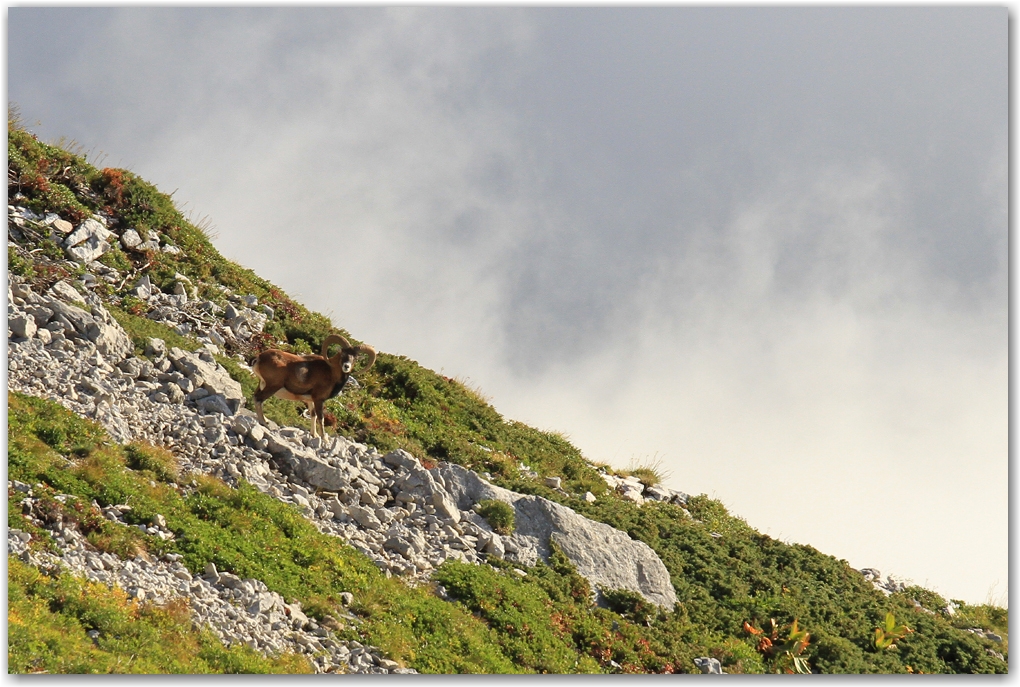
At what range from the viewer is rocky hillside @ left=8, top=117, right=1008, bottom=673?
414 inches

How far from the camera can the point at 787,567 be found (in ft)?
65.3

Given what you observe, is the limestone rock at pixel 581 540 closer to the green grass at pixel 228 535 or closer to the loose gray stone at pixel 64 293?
the green grass at pixel 228 535

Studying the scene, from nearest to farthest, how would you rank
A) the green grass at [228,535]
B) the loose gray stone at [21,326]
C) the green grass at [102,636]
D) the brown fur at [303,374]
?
1. the green grass at [102,636]
2. the green grass at [228,535]
3. the loose gray stone at [21,326]
4. the brown fur at [303,374]

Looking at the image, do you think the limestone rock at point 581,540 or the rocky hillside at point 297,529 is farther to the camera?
the limestone rock at point 581,540

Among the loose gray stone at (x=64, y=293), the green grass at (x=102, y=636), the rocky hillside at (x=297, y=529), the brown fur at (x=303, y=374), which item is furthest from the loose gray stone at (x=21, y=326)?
the green grass at (x=102, y=636)

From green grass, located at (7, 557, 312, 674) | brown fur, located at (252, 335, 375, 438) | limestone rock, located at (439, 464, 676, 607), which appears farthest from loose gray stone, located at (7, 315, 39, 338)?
limestone rock, located at (439, 464, 676, 607)

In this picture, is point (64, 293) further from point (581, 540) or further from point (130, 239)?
point (581, 540)

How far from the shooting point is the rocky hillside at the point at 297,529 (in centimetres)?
1052

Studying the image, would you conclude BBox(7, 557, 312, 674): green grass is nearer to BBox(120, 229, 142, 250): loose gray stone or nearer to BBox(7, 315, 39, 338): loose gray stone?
BBox(7, 315, 39, 338): loose gray stone

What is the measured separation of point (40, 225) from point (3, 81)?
9.72m

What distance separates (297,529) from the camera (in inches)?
533

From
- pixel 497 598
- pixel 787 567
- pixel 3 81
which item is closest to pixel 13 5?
pixel 3 81

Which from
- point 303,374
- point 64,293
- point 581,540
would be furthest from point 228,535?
point 64,293

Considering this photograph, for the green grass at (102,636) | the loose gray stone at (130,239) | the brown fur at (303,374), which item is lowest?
the green grass at (102,636)
